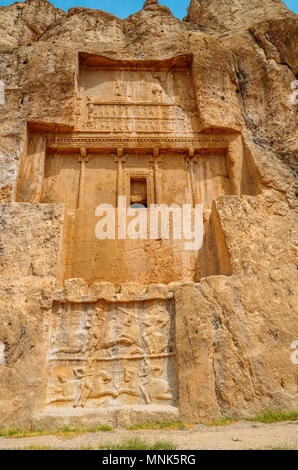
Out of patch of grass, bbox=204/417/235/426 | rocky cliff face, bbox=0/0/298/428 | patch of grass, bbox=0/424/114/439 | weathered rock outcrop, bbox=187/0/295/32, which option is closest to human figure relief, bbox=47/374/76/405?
rocky cliff face, bbox=0/0/298/428

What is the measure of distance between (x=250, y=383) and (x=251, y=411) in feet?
1.58

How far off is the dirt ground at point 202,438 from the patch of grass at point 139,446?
0.57 feet

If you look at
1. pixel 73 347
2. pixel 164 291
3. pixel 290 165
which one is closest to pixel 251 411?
pixel 164 291

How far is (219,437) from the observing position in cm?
541

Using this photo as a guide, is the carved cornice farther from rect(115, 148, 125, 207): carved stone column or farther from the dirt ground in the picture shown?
the dirt ground

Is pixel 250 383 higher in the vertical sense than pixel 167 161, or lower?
lower

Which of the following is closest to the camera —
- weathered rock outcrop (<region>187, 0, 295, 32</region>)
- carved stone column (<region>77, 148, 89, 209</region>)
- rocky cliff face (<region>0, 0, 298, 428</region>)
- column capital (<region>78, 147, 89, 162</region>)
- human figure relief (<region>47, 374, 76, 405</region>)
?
rocky cliff face (<region>0, 0, 298, 428</region>)

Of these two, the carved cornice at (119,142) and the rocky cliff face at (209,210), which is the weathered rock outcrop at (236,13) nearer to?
the rocky cliff face at (209,210)

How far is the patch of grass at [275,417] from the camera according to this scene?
6238mm

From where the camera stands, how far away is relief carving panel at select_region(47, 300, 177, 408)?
7172 millimetres

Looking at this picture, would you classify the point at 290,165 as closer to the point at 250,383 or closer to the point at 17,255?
the point at 250,383

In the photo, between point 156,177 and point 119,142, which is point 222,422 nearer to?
point 156,177

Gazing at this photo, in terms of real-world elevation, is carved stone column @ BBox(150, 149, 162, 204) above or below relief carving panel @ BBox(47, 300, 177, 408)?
above

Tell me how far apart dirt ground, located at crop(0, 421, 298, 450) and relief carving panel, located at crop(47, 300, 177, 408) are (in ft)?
3.33
